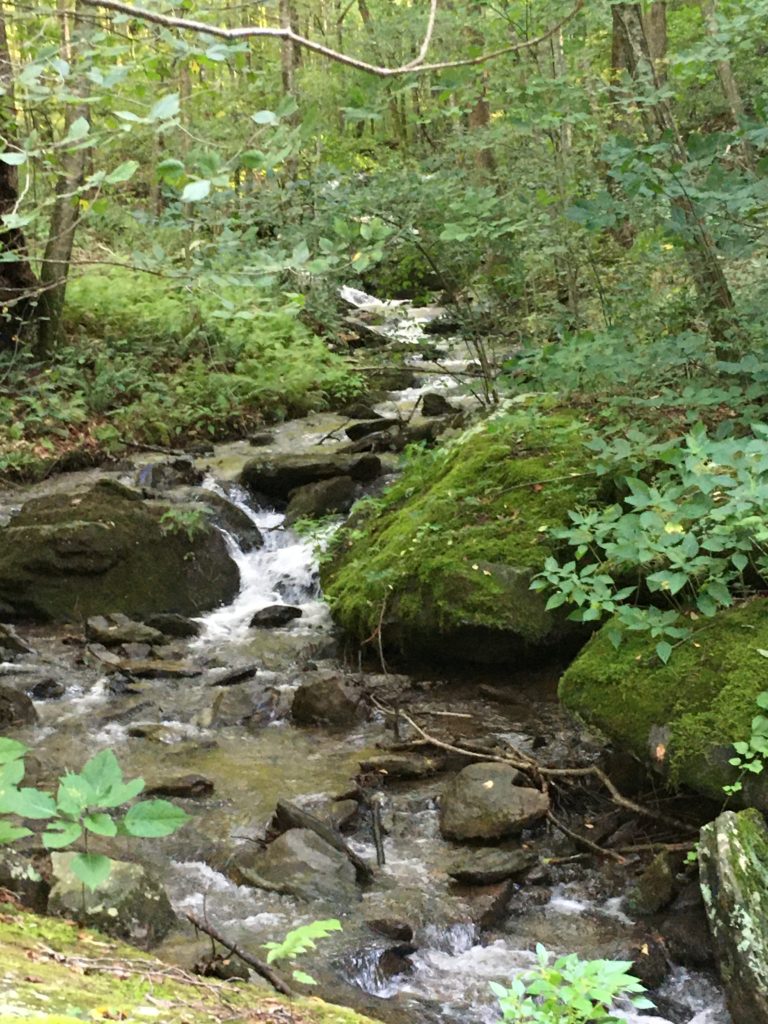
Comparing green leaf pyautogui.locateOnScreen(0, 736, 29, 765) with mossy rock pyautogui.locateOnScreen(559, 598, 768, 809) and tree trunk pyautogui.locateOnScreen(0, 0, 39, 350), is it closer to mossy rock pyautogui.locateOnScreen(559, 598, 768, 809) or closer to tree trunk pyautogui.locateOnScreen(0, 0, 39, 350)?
mossy rock pyautogui.locateOnScreen(559, 598, 768, 809)

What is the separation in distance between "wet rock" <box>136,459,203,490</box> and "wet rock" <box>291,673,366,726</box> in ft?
17.0

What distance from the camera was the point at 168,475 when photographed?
38.8 ft

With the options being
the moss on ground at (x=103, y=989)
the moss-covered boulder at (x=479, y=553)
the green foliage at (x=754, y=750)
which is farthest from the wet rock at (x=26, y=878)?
the moss-covered boulder at (x=479, y=553)

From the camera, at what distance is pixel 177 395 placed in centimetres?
1422

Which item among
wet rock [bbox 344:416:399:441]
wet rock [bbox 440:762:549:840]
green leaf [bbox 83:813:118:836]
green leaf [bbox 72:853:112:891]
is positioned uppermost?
green leaf [bbox 83:813:118:836]

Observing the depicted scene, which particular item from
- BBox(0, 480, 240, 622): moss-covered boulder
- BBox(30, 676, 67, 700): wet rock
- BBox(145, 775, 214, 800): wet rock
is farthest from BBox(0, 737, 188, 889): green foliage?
BBox(0, 480, 240, 622): moss-covered boulder

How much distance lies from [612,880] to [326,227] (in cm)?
699

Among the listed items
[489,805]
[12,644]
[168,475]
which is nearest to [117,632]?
[12,644]

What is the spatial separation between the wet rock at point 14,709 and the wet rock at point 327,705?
1997 mm

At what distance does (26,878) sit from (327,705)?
11.6ft

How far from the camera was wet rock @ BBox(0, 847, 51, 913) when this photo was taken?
3.53m

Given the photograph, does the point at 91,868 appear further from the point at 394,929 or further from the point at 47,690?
the point at 47,690

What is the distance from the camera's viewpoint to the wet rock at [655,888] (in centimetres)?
445

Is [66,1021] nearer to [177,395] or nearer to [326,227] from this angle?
[326,227]
